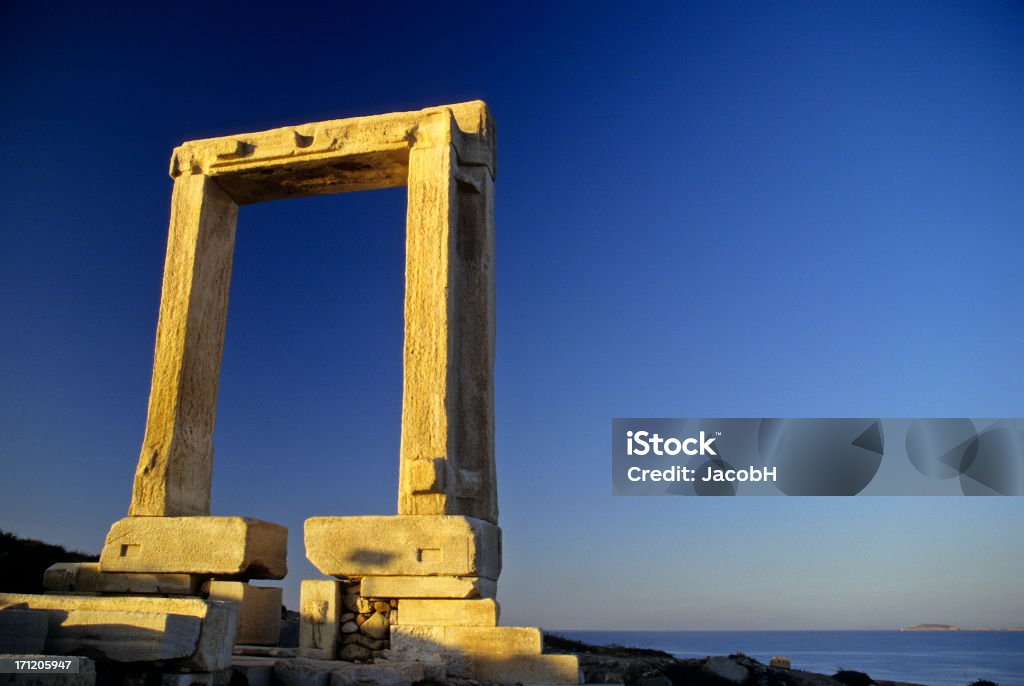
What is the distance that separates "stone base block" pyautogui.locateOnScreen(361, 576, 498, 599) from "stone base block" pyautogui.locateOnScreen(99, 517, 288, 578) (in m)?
1.38

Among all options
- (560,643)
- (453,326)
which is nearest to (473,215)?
(453,326)

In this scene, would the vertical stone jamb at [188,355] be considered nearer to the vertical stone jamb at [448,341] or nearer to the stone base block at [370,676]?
the vertical stone jamb at [448,341]

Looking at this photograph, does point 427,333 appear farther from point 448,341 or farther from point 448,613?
point 448,613

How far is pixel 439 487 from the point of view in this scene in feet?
29.6

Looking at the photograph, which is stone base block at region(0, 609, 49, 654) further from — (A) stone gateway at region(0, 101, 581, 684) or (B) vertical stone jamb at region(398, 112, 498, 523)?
(B) vertical stone jamb at region(398, 112, 498, 523)

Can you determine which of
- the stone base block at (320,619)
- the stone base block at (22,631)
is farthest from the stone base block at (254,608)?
the stone base block at (22,631)

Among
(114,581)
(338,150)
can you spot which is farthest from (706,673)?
(338,150)

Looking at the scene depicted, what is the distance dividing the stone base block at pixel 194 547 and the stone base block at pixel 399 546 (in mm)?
731

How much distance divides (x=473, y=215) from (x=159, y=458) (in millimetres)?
4649

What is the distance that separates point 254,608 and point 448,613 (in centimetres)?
257

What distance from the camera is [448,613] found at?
8.61m

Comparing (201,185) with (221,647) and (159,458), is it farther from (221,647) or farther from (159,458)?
(221,647)

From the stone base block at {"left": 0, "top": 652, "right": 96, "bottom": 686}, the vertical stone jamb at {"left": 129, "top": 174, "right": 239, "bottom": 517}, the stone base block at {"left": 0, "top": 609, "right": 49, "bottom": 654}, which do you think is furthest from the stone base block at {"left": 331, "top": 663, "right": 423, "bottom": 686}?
the vertical stone jamb at {"left": 129, "top": 174, "right": 239, "bottom": 517}

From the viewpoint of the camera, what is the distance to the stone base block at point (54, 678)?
5383 mm
